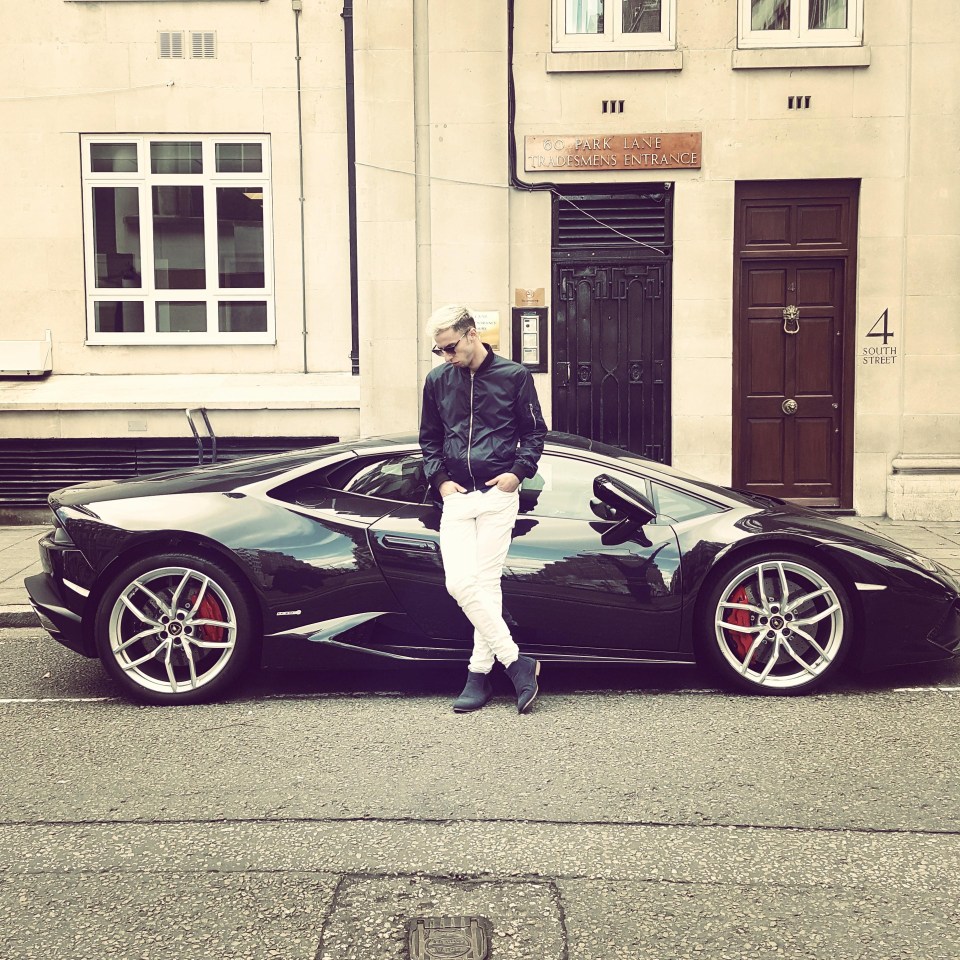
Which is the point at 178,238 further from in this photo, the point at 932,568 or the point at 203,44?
the point at 932,568

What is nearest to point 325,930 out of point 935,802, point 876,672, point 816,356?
point 935,802

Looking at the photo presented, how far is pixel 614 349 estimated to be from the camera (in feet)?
38.0

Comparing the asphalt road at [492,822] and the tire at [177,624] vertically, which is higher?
the tire at [177,624]

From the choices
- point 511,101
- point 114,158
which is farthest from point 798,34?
point 114,158

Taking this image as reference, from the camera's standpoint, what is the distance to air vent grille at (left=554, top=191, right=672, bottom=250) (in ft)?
37.6

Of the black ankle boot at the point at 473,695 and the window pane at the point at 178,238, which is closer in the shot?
the black ankle boot at the point at 473,695

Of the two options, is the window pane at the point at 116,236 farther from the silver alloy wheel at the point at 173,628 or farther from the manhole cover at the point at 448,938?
the manhole cover at the point at 448,938

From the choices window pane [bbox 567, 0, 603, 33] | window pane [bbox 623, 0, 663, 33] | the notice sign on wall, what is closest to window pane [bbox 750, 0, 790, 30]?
window pane [bbox 623, 0, 663, 33]

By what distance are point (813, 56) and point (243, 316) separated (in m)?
6.41

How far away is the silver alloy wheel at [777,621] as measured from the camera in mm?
5414

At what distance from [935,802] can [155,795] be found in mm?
2844

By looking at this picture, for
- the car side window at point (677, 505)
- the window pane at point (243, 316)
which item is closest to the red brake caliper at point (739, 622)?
the car side window at point (677, 505)

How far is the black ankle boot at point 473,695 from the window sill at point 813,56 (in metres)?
8.19

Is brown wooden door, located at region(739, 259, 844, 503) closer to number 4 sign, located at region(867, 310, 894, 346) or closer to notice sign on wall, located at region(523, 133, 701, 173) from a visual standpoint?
number 4 sign, located at region(867, 310, 894, 346)
